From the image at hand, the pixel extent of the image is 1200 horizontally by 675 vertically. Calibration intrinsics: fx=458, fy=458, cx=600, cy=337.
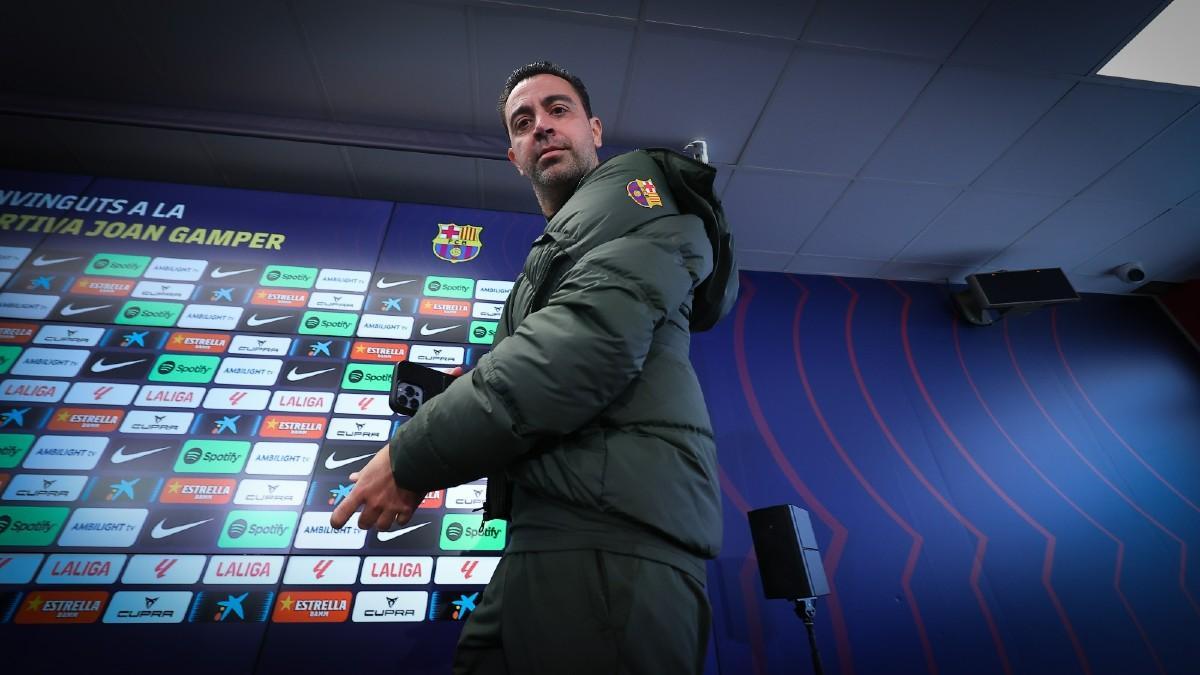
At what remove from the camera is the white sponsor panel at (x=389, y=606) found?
1.44 meters

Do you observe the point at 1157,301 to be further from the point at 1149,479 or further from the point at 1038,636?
the point at 1038,636

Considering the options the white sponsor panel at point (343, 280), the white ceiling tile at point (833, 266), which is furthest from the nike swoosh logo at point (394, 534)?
the white ceiling tile at point (833, 266)

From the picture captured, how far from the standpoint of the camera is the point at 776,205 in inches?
104

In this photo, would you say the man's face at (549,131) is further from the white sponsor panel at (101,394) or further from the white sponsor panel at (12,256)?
the white sponsor panel at (12,256)

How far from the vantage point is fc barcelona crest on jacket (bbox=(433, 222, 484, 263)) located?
225 centimetres

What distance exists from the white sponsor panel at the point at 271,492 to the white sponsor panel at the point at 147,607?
29 cm

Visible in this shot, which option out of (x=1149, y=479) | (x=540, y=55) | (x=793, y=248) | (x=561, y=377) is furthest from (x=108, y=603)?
(x=1149, y=479)

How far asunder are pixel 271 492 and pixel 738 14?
8.16 ft

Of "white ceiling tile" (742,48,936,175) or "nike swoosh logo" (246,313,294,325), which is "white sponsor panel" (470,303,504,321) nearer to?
"nike swoosh logo" (246,313,294,325)

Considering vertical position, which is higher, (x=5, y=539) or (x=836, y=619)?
(x=5, y=539)

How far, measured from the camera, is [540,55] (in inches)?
77.6

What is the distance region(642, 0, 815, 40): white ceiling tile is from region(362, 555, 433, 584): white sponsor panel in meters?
2.22

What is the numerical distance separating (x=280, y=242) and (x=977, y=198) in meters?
3.70

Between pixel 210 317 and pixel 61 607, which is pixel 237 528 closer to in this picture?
pixel 61 607
